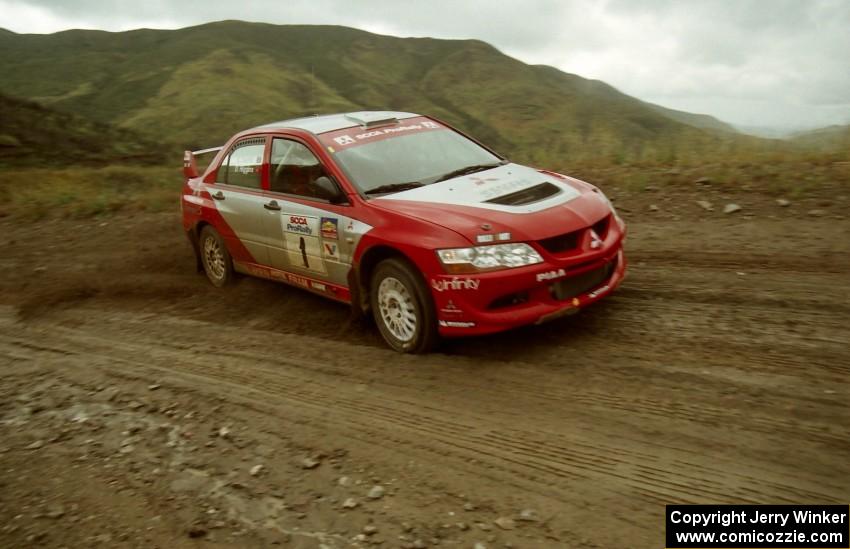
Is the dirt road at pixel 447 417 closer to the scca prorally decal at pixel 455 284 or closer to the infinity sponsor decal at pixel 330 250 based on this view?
the scca prorally decal at pixel 455 284

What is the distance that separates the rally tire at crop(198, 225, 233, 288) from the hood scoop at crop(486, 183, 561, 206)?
11.2 feet

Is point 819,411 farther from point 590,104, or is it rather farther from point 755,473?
point 590,104

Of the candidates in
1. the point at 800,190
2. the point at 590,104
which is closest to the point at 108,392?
the point at 800,190

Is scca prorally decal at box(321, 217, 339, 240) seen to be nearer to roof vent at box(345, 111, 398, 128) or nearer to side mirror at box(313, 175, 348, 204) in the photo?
side mirror at box(313, 175, 348, 204)

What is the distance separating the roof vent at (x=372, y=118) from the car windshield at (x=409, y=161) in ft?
0.93

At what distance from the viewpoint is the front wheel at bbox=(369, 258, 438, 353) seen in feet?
16.6

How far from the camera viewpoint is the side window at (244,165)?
22.0 ft

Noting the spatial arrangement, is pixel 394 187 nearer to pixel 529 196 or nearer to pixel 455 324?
pixel 529 196

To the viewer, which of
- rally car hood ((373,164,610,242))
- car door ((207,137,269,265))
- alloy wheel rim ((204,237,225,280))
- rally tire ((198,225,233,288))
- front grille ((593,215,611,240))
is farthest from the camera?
alloy wheel rim ((204,237,225,280))

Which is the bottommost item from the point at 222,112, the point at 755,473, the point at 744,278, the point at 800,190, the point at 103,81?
the point at 755,473

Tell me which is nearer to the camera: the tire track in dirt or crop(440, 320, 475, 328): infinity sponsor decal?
the tire track in dirt

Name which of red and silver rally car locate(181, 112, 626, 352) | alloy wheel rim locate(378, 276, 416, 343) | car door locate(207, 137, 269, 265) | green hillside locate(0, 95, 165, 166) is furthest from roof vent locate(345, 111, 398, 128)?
green hillside locate(0, 95, 165, 166)

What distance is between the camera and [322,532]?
338 cm

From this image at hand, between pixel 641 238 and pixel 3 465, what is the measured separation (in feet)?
19.6
